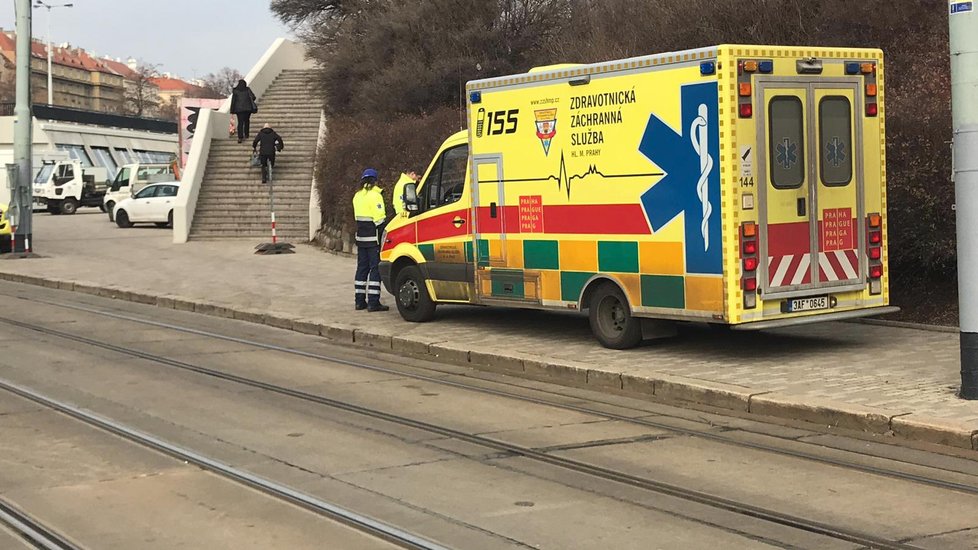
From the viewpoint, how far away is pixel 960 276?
9.14 meters

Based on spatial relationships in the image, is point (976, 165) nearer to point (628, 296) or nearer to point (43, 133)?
point (628, 296)

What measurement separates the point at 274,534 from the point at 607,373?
5214 millimetres

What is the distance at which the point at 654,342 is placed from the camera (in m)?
12.9

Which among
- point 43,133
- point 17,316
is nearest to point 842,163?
point 17,316

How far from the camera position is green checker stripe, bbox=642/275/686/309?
11.6m

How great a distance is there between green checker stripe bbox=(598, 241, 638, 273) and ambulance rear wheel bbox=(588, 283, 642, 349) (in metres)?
0.23

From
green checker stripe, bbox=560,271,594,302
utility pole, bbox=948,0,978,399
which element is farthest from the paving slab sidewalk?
green checker stripe, bbox=560,271,594,302

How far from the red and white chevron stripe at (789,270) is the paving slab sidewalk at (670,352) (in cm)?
74

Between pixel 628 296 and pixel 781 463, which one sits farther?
pixel 628 296

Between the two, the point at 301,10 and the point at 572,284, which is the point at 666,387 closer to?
the point at 572,284

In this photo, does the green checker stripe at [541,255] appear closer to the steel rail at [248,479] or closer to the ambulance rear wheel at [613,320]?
the ambulance rear wheel at [613,320]

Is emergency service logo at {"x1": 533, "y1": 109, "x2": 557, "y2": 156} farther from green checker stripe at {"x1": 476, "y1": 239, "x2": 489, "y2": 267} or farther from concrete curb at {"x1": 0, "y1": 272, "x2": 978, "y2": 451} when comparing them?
concrete curb at {"x1": 0, "y1": 272, "x2": 978, "y2": 451}

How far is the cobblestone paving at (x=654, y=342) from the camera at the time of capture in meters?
9.87

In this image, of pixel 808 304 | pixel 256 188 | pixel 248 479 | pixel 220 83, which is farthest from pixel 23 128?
pixel 220 83
